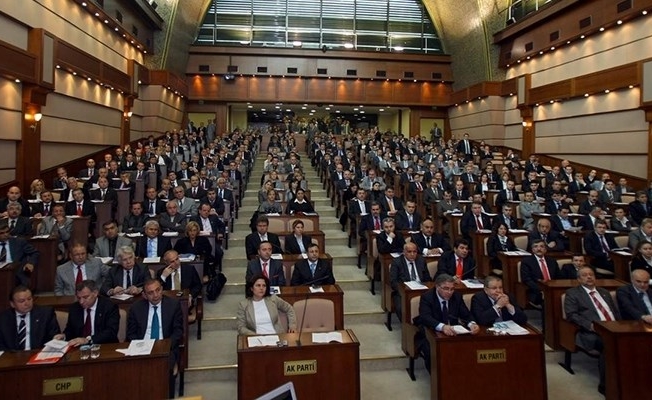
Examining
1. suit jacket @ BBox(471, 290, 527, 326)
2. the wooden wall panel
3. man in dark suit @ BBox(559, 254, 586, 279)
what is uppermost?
the wooden wall panel

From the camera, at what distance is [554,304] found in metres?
4.67

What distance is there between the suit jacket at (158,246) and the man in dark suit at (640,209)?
24.7ft

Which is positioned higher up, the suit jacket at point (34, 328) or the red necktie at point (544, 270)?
the red necktie at point (544, 270)

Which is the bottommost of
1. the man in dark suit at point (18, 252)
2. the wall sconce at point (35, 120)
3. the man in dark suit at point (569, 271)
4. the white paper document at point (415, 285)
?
the white paper document at point (415, 285)

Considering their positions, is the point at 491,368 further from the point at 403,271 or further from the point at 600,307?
the point at 403,271

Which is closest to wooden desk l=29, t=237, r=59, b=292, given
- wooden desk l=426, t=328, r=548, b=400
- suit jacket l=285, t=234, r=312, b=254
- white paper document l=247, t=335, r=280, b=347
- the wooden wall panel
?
suit jacket l=285, t=234, r=312, b=254

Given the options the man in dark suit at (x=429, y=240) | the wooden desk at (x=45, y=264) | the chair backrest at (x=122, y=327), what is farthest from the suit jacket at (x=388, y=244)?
the wooden desk at (x=45, y=264)

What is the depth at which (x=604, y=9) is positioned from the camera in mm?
11852

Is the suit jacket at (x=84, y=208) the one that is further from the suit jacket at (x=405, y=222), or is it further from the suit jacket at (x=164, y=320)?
the suit jacket at (x=405, y=222)

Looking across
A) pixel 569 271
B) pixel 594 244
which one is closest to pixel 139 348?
pixel 569 271

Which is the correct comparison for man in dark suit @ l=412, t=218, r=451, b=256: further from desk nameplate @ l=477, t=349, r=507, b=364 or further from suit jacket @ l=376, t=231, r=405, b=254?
desk nameplate @ l=477, t=349, r=507, b=364

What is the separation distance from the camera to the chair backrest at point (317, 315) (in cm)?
443

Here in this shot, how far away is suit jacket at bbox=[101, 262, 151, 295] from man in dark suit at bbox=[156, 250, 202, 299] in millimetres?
184

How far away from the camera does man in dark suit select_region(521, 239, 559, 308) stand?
5.27 meters
